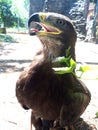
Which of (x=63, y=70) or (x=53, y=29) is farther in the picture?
(x=53, y=29)

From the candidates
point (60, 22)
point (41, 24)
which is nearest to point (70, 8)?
point (60, 22)

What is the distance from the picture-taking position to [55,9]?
20531 millimetres

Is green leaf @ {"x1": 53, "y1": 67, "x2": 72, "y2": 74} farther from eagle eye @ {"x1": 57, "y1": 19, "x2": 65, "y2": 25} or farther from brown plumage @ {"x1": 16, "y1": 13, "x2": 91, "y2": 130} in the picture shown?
eagle eye @ {"x1": 57, "y1": 19, "x2": 65, "y2": 25}

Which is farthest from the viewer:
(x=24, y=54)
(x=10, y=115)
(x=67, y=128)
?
(x=24, y=54)

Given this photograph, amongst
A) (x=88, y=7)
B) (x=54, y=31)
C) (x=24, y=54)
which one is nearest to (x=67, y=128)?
(x=54, y=31)

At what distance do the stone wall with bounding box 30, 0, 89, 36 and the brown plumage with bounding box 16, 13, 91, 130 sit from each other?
48.1 ft

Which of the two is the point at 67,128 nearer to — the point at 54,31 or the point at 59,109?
the point at 59,109

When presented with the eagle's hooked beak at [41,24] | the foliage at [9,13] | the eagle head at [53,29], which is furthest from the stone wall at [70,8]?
the eagle's hooked beak at [41,24]

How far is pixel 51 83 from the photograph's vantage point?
2.70 m

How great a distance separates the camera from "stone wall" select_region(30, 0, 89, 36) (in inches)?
704

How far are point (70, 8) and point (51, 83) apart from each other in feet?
57.7

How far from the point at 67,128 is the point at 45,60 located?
82 cm

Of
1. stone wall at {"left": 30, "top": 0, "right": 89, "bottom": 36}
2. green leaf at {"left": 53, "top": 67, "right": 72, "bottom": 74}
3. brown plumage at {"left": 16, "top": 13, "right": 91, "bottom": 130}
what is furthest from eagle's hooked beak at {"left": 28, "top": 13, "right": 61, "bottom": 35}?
Answer: stone wall at {"left": 30, "top": 0, "right": 89, "bottom": 36}

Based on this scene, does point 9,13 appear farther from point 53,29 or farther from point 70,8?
point 53,29
